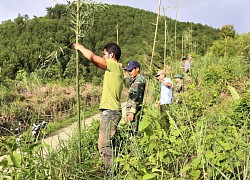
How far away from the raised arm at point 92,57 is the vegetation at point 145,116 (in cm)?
11

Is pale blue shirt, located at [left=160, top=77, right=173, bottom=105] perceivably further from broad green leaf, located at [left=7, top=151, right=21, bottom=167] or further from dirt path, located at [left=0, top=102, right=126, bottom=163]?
broad green leaf, located at [left=7, top=151, right=21, bottom=167]

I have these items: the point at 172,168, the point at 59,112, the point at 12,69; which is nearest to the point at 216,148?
the point at 172,168

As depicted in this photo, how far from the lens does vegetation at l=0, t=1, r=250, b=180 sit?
2139mm

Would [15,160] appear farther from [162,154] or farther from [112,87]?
[112,87]

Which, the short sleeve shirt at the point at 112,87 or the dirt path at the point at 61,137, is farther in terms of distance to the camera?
the short sleeve shirt at the point at 112,87

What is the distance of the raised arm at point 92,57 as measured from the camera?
2.57m

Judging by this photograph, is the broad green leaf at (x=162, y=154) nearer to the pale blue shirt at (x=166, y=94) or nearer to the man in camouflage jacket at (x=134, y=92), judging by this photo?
the man in camouflage jacket at (x=134, y=92)

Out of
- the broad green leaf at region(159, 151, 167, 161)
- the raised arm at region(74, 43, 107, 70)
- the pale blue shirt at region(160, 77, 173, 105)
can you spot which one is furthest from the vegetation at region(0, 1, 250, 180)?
the pale blue shirt at region(160, 77, 173, 105)

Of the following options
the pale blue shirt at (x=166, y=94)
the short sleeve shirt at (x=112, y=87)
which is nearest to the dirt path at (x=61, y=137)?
the short sleeve shirt at (x=112, y=87)

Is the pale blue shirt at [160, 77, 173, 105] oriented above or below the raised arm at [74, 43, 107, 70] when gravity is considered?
below

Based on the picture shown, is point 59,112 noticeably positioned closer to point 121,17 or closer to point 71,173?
point 71,173

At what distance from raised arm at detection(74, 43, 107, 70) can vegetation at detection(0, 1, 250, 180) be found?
108 mm

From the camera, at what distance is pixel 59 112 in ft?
31.5

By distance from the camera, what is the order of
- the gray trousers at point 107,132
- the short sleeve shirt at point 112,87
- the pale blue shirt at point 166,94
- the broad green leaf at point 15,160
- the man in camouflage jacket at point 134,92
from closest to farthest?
the broad green leaf at point 15,160, the gray trousers at point 107,132, the short sleeve shirt at point 112,87, the man in camouflage jacket at point 134,92, the pale blue shirt at point 166,94
